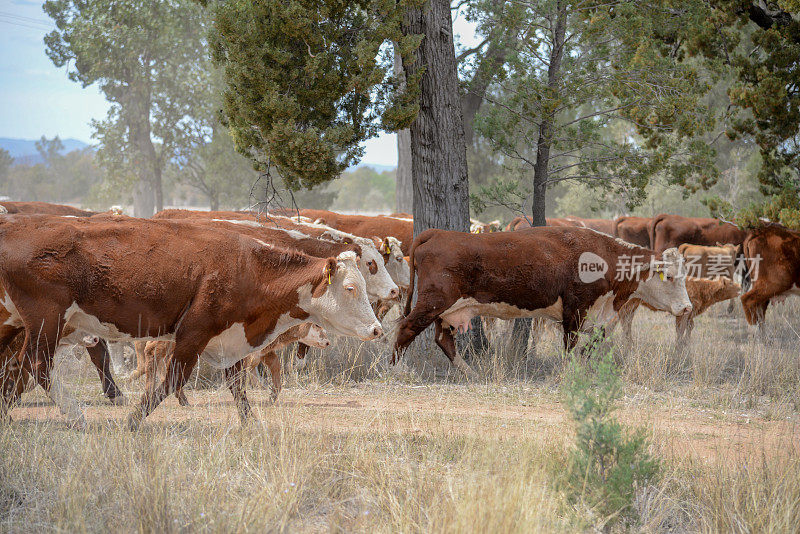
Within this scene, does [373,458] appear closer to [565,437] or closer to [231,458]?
[231,458]

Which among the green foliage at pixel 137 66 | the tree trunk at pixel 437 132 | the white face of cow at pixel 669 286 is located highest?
the green foliage at pixel 137 66

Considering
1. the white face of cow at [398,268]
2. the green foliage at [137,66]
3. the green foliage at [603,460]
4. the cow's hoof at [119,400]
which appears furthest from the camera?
the green foliage at [137,66]

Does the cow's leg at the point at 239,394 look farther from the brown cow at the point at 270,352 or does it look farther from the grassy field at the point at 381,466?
the brown cow at the point at 270,352

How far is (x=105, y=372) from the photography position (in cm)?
720

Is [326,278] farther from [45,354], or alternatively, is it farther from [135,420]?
[45,354]

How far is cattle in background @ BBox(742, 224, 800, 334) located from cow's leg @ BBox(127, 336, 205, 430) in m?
9.22

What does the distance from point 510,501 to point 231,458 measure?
202 cm

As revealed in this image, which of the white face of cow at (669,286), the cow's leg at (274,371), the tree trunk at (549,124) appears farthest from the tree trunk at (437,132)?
the cow's leg at (274,371)

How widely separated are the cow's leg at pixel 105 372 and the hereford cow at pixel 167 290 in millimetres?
1035

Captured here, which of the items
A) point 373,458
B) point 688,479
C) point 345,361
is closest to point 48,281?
point 373,458

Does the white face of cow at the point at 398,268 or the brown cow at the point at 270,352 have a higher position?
the white face of cow at the point at 398,268

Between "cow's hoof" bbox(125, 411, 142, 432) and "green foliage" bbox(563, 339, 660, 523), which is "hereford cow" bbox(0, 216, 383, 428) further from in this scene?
"green foliage" bbox(563, 339, 660, 523)

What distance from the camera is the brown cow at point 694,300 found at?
10594mm

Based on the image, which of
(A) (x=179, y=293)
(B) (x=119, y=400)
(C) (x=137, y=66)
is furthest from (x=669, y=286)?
(C) (x=137, y=66)
